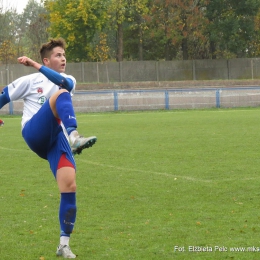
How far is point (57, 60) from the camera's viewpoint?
21.4 feet

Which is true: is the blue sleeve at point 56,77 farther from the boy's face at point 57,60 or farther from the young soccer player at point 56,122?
the boy's face at point 57,60

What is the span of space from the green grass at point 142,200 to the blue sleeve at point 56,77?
5.42 ft

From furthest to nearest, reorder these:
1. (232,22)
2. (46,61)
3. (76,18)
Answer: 1. (76,18)
2. (232,22)
3. (46,61)

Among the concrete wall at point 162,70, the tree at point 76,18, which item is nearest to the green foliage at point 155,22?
the tree at point 76,18

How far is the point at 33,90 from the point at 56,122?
59 cm

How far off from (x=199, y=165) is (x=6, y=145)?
7.09 metres

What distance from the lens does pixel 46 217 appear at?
27.1ft

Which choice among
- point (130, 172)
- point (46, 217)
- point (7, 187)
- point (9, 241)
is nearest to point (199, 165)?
point (130, 172)

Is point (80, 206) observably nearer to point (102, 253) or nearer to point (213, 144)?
point (102, 253)

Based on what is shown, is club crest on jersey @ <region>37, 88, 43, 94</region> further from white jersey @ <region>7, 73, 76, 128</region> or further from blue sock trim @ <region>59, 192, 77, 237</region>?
blue sock trim @ <region>59, 192, 77, 237</region>

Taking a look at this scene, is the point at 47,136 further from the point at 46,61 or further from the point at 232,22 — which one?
the point at 232,22

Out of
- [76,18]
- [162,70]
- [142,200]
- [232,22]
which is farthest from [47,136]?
[232,22]

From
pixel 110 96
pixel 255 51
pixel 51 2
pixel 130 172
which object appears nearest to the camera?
pixel 130 172

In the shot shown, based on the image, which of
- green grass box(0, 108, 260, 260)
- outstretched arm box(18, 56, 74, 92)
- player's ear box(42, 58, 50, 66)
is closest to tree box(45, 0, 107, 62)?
green grass box(0, 108, 260, 260)
